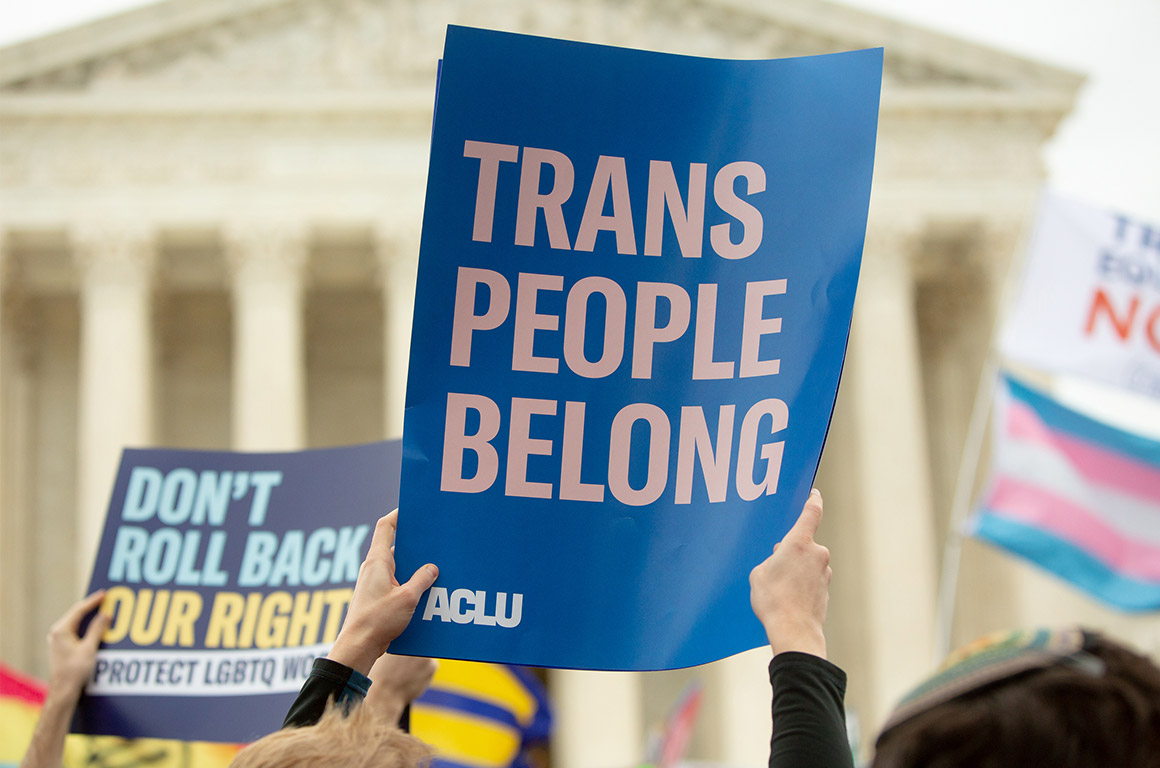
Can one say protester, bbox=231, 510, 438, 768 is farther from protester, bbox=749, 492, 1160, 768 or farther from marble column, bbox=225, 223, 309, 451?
marble column, bbox=225, 223, 309, 451

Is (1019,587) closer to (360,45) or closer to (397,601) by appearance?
(360,45)

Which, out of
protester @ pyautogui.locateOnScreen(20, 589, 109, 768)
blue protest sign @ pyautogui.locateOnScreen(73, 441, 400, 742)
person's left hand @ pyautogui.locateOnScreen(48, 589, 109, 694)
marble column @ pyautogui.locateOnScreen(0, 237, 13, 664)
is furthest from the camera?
marble column @ pyautogui.locateOnScreen(0, 237, 13, 664)

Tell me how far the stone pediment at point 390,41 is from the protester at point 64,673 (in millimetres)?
25047

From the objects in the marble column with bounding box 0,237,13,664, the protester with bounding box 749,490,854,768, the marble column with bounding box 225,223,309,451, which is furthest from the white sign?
the marble column with bounding box 0,237,13,664

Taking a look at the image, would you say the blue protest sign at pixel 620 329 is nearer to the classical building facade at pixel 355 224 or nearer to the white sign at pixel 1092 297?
the white sign at pixel 1092 297

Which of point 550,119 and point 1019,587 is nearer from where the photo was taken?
point 550,119

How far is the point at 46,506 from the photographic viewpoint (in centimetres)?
3266

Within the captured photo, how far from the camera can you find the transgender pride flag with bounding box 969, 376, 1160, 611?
1334 cm

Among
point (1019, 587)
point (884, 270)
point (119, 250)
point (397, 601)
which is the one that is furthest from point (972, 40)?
point (397, 601)

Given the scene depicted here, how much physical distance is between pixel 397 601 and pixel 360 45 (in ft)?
93.6

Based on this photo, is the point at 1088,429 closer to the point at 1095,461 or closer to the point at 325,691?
the point at 1095,461

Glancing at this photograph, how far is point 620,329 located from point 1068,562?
11.2 metres

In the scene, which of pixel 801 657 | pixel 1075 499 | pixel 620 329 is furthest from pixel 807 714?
pixel 1075 499

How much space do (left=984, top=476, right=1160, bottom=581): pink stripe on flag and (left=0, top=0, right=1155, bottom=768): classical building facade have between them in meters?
13.6
